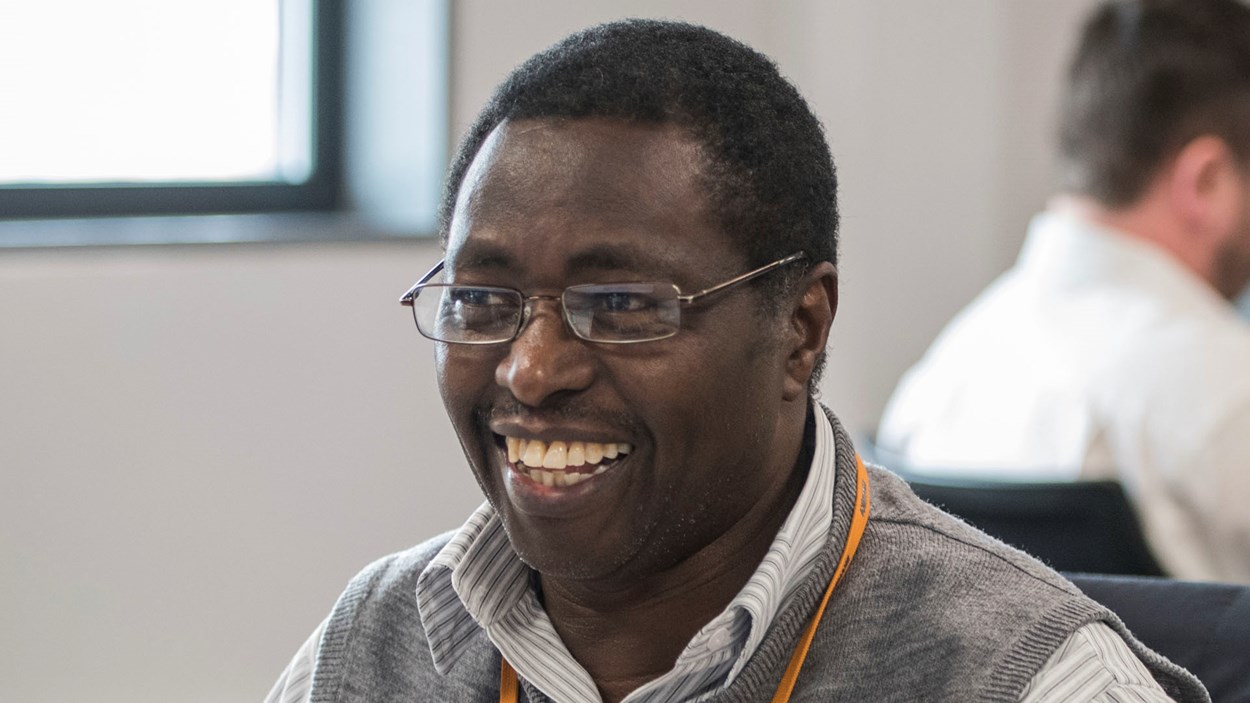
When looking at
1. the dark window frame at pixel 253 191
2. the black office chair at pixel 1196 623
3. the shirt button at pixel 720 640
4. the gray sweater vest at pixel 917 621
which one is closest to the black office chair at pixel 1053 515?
the black office chair at pixel 1196 623

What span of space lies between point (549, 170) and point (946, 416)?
1.41 metres

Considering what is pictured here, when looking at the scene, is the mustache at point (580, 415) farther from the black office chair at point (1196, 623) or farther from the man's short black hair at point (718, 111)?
the black office chair at point (1196, 623)

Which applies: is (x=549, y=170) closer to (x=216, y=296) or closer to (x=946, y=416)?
(x=946, y=416)

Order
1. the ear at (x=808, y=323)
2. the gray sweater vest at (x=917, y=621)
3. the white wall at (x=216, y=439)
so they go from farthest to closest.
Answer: the white wall at (x=216, y=439), the ear at (x=808, y=323), the gray sweater vest at (x=917, y=621)

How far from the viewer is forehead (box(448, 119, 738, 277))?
1.15 metres

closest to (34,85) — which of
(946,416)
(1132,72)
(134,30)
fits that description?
(134,30)

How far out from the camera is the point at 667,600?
1.27 meters

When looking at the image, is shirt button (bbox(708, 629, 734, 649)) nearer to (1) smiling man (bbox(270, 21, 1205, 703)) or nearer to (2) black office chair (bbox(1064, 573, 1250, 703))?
(1) smiling man (bbox(270, 21, 1205, 703))

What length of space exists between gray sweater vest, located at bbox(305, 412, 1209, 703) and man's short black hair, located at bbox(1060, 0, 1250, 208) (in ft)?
4.16

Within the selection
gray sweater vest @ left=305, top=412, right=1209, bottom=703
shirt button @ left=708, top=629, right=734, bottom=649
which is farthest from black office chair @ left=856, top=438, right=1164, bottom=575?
shirt button @ left=708, top=629, right=734, bottom=649

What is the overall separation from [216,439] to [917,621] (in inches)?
67.8

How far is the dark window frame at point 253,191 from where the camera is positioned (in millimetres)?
2789

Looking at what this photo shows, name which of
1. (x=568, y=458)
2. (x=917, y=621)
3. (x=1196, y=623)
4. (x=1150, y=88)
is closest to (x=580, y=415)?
(x=568, y=458)

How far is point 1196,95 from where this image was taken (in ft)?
7.61
